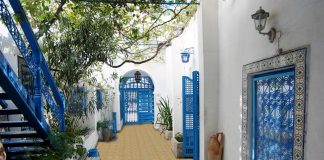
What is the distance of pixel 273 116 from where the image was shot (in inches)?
93.4

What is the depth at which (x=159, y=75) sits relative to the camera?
36.6 ft

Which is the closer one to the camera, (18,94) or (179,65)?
(18,94)

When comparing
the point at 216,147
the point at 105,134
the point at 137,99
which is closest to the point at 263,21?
the point at 216,147

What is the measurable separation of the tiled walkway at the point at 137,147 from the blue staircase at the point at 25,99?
2.61 metres

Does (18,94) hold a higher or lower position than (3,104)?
higher

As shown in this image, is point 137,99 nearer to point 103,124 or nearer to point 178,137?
point 103,124

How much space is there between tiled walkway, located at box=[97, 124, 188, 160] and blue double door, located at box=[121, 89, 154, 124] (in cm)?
242

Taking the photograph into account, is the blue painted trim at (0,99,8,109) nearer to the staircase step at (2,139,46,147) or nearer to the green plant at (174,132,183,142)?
the staircase step at (2,139,46,147)

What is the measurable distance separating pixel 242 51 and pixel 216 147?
1589 millimetres

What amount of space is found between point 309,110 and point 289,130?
41 centimetres

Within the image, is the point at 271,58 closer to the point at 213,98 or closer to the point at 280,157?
the point at 280,157

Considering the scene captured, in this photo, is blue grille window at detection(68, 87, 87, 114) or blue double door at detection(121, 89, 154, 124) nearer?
blue grille window at detection(68, 87, 87, 114)

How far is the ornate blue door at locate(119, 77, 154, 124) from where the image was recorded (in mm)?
11867

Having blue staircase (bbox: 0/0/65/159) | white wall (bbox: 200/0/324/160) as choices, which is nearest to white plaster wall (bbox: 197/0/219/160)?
white wall (bbox: 200/0/324/160)
